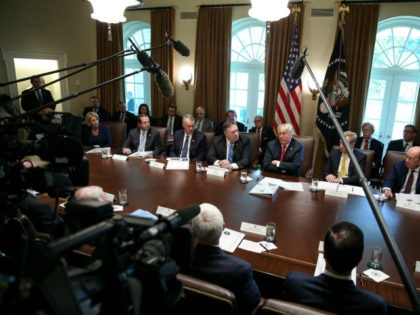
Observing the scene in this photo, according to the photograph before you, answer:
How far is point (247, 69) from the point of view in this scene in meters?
6.34

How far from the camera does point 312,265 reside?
5.76 ft

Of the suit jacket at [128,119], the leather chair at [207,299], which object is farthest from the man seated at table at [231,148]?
the suit jacket at [128,119]

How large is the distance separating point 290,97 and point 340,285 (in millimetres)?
4330

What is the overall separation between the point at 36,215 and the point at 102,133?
2.78 m

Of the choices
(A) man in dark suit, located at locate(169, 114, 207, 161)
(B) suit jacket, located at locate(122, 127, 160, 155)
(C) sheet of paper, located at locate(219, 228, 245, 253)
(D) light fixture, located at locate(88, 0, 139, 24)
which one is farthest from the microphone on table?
(B) suit jacket, located at locate(122, 127, 160, 155)

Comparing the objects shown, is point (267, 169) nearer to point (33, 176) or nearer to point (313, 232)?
point (313, 232)

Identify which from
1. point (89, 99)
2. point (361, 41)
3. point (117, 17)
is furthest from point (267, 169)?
point (89, 99)

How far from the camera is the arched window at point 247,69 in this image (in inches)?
243

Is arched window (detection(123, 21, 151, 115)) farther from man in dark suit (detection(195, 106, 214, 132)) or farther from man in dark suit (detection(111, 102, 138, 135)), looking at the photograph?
man in dark suit (detection(195, 106, 214, 132))

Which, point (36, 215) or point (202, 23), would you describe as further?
point (202, 23)

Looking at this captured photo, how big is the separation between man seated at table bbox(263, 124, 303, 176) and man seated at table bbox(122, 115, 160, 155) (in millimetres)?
1646

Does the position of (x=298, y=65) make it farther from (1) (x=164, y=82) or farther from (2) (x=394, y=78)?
(2) (x=394, y=78)

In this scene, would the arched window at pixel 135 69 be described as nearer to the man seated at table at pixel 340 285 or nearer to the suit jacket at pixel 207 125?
the suit jacket at pixel 207 125

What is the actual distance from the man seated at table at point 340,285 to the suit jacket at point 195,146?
9.87 feet
